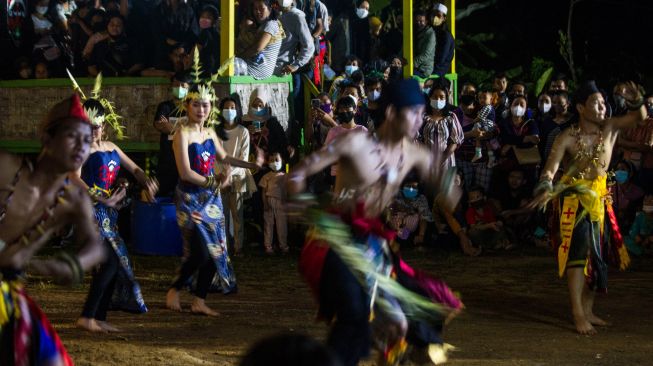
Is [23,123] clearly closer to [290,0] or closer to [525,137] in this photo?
[290,0]

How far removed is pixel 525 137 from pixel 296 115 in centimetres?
295

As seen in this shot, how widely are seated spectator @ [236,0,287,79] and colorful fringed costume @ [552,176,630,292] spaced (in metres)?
5.08

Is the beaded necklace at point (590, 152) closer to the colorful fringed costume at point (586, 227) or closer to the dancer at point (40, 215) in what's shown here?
the colorful fringed costume at point (586, 227)

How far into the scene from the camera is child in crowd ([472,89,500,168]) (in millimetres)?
11969

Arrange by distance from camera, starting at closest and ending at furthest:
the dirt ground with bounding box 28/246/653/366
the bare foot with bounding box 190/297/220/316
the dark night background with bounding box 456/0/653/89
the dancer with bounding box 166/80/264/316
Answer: the dirt ground with bounding box 28/246/653/366, the dancer with bounding box 166/80/264/316, the bare foot with bounding box 190/297/220/316, the dark night background with bounding box 456/0/653/89

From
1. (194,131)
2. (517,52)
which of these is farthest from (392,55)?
(194,131)

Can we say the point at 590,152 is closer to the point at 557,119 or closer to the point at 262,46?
the point at 557,119

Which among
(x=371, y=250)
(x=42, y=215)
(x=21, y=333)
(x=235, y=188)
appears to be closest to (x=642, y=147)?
(x=235, y=188)

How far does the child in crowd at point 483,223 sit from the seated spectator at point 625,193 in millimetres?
1305

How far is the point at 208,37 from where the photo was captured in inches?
494

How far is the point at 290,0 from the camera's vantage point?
12.8 m

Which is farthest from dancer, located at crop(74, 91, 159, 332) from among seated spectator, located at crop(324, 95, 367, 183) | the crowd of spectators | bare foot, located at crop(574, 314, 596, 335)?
seated spectator, located at crop(324, 95, 367, 183)

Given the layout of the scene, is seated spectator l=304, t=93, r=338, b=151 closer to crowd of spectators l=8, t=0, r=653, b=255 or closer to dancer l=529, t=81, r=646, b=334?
crowd of spectators l=8, t=0, r=653, b=255

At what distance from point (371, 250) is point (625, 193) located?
23.3 feet
